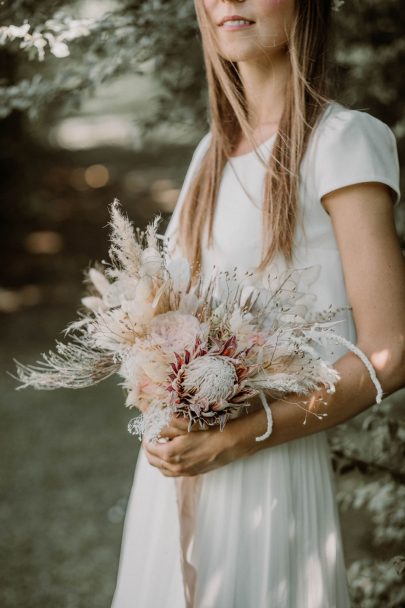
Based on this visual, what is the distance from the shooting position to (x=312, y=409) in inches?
59.4

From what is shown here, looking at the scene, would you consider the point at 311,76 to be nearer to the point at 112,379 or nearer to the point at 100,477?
the point at 100,477

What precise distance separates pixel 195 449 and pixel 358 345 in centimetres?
40

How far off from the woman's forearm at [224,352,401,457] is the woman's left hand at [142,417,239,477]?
2cm

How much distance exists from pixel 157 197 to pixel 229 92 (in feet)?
18.9

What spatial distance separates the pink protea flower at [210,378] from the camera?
1332 mm

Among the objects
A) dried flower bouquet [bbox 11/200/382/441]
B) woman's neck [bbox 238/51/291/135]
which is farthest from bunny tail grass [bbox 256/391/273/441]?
woman's neck [bbox 238/51/291/135]

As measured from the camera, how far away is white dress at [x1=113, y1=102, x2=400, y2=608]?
1555 mm

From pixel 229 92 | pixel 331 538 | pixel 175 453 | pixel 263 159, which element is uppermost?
pixel 229 92

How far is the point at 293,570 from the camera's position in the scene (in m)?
1.62

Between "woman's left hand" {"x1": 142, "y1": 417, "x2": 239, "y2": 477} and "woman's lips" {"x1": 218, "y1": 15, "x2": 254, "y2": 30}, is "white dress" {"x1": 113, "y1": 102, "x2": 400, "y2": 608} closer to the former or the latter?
"woman's left hand" {"x1": 142, "y1": 417, "x2": 239, "y2": 477}

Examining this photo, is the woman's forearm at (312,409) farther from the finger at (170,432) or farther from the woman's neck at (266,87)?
the woman's neck at (266,87)

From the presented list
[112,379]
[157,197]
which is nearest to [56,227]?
[157,197]

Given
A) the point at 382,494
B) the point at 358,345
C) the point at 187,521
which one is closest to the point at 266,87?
the point at 358,345

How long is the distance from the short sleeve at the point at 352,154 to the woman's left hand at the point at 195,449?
55 cm
